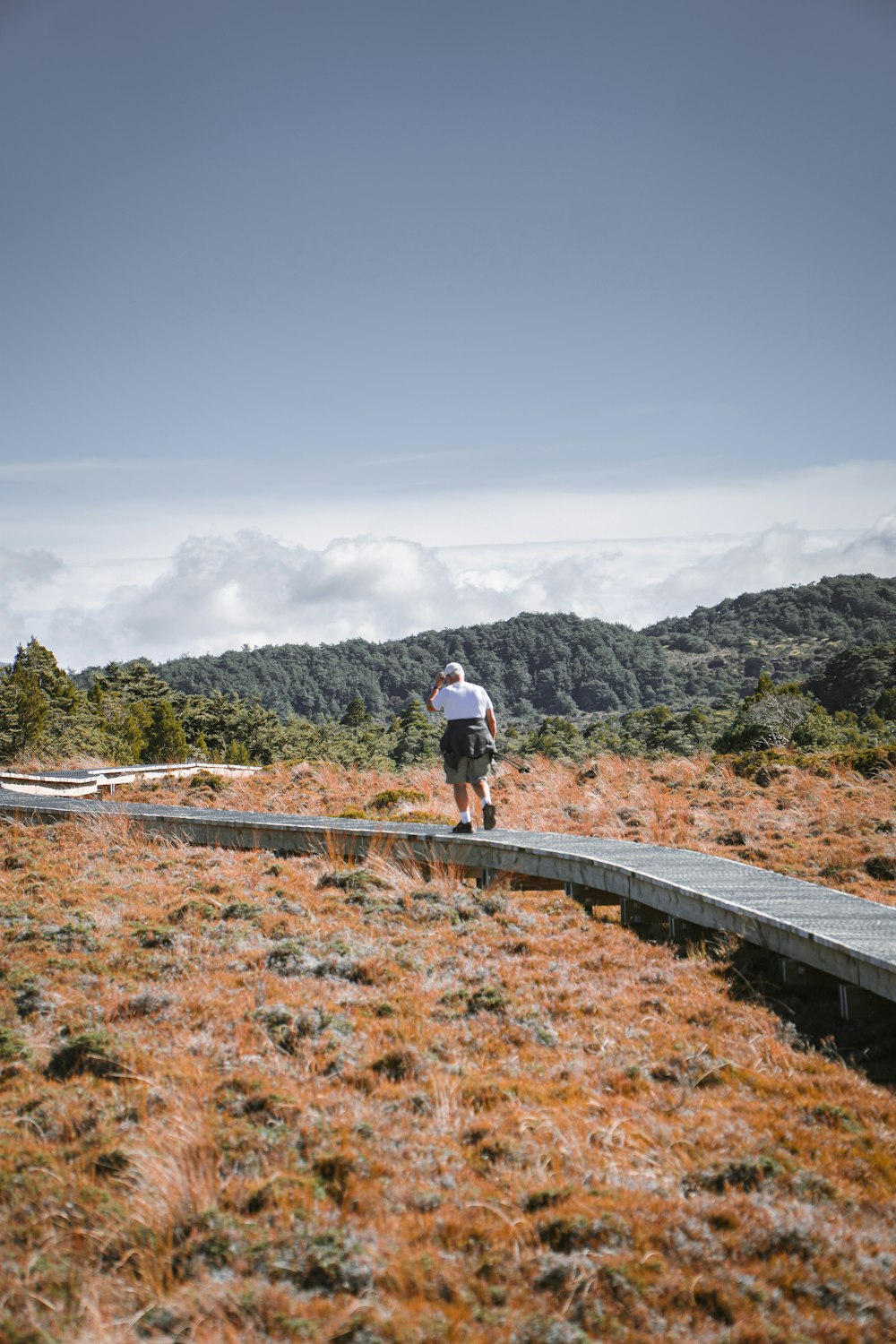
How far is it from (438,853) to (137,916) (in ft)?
10.2

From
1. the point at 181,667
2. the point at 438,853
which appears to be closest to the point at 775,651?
Result: the point at 181,667

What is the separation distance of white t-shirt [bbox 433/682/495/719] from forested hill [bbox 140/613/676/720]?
5749 inches

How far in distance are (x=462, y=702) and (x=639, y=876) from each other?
2953 mm

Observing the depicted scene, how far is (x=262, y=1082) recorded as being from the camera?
4.50m

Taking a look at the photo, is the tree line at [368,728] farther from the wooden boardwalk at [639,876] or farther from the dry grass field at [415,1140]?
the dry grass field at [415,1140]

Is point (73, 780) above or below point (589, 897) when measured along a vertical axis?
above

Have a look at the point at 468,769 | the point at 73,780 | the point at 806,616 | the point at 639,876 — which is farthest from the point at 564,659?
the point at 639,876

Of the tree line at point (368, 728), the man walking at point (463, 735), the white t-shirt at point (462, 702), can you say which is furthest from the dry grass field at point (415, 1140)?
the tree line at point (368, 728)

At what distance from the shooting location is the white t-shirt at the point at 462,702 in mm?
9617

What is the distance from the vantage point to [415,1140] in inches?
157

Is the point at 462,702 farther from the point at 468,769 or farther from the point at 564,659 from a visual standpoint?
the point at 564,659

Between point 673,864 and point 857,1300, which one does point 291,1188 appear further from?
point 673,864

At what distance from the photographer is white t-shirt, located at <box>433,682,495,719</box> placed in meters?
9.62

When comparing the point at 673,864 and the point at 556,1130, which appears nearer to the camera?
the point at 556,1130
